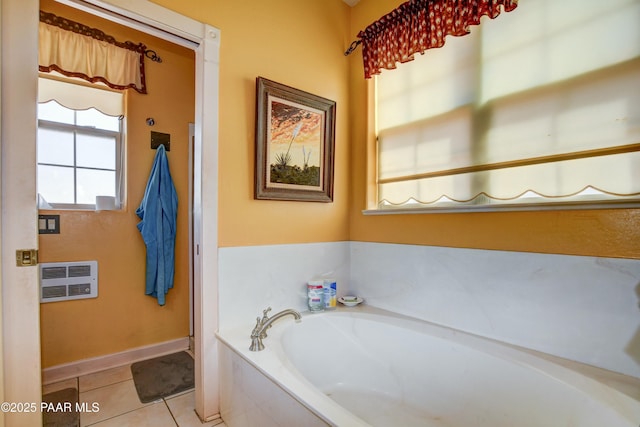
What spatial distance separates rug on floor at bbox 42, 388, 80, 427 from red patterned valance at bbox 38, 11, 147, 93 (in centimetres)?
198

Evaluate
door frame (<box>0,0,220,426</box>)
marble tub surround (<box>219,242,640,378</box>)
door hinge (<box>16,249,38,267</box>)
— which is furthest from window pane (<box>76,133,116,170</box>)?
marble tub surround (<box>219,242,640,378</box>)

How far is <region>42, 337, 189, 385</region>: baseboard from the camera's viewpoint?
75.3 inches

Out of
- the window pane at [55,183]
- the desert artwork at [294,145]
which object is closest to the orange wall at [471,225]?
the desert artwork at [294,145]

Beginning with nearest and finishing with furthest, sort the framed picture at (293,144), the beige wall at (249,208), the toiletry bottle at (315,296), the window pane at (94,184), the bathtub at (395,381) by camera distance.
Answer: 1. the bathtub at (395,381)
2. the beige wall at (249,208)
3. the framed picture at (293,144)
4. the toiletry bottle at (315,296)
5. the window pane at (94,184)

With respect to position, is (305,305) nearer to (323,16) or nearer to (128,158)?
(128,158)

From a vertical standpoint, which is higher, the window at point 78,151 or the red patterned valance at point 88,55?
the red patterned valance at point 88,55

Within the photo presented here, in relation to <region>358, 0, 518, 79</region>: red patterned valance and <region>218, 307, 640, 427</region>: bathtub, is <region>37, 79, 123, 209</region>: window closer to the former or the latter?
<region>218, 307, 640, 427</region>: bathtub

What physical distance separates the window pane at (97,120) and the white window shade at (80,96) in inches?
2.5

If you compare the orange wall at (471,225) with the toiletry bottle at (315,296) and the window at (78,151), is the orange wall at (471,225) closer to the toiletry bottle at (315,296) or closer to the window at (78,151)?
the toiletry bottle at (315,296)

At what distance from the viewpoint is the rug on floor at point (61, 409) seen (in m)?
1.49

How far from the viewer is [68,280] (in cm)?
196

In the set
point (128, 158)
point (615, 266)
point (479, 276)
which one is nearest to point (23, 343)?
point (128, 158)

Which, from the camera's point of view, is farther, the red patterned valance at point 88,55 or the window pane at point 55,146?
the window pane at point 55,146

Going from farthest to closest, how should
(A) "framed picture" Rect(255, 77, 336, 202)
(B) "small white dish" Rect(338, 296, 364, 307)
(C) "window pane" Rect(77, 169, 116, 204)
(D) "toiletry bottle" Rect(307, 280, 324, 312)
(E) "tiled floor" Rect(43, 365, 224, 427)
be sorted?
(C) "window pane" Rect(77, 169, 116, 204)
(B) "small white dish" Rect(338, 296, 364, 307)
(D) "toiletry bottle" Rect(307, 280, 324, 312)
(A) "framed picture" Rect(255, 77, 336, 202)
(E) "tiled floor" Rect(43, 365, 224, 427)
